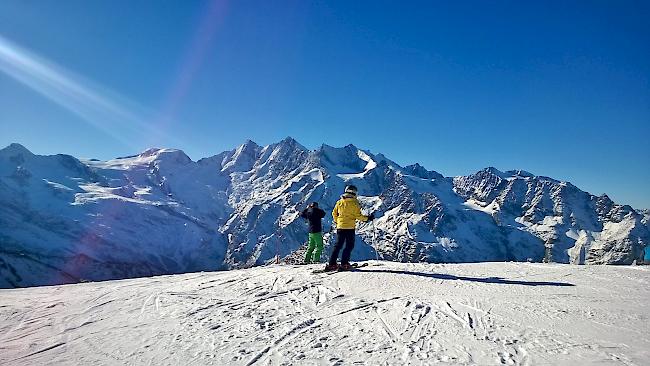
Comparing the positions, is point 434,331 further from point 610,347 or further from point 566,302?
point 566,302

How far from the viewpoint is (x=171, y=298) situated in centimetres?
930

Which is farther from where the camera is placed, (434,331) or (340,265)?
(340,265)

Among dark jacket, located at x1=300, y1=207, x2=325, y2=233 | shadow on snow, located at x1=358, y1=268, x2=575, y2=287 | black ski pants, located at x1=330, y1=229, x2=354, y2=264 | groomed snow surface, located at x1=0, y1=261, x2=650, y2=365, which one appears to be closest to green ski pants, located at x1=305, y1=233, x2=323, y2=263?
dark jacket, located at x1=300, y1=207, x2=325, y2=233

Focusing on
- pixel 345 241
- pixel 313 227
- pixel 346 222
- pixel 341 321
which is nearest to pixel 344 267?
pixel 345 241

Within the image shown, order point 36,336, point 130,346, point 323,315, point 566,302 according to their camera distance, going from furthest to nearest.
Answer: point 566,302
point 323,315
point 36,336
point 130,346

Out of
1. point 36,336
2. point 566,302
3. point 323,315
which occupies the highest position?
point 566,302

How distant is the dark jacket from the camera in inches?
635

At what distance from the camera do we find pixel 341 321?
7246 millimetres

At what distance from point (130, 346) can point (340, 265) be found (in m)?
7.19

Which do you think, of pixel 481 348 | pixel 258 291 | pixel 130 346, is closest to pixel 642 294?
pixel 481 348

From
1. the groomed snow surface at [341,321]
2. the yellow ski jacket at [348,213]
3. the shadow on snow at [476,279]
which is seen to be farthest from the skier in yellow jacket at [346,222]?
the groomed snow surface at [341,321]

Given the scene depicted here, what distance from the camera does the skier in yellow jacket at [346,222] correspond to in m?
12.5

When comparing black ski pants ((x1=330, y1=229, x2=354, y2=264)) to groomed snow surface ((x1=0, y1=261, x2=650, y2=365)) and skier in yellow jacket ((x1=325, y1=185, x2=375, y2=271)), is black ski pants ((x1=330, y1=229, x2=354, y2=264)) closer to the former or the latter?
skier in yellow jacket ((x1=325, y1=185, x2=375, y2=271))

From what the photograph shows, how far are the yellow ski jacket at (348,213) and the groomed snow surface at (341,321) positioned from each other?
196cm
